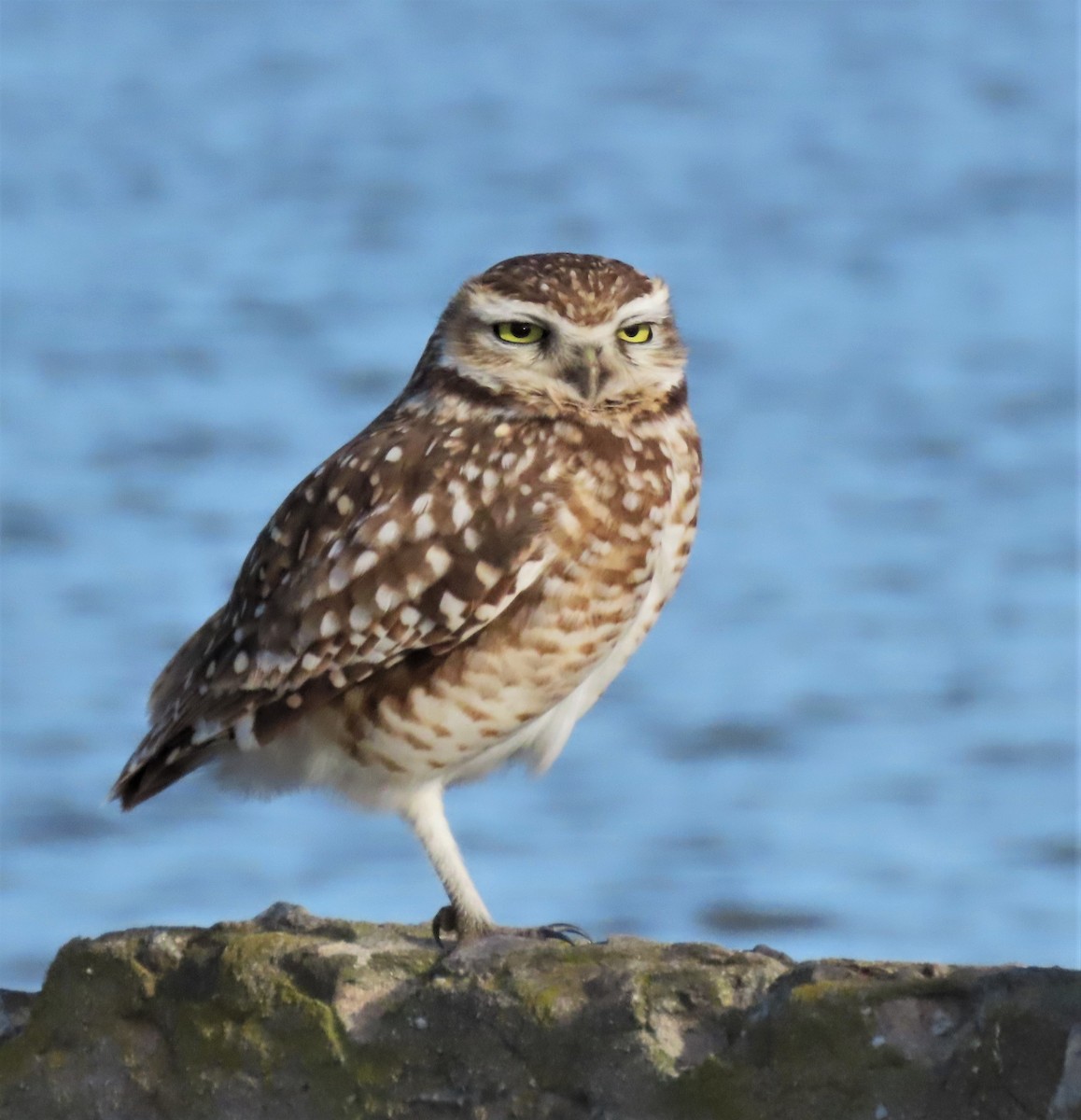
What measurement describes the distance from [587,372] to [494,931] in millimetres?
1224

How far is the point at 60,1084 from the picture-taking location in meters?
4.22

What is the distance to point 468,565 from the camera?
15.3 ft

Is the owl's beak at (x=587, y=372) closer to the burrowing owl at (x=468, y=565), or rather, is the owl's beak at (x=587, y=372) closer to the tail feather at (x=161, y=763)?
the burrowing owl at (x=468, y=565)

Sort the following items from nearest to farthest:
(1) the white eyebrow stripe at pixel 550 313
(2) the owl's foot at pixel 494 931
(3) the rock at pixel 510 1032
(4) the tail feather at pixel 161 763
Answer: (3) the rock at pixel 510 1032, (2) the owl's foot at pixel 494 931, (1) the white eyebrow stripe at pixel 550 313, (4) the tail feather at pixel 161 763

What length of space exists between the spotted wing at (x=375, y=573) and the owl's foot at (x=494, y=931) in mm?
580

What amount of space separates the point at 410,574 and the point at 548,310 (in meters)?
0.65

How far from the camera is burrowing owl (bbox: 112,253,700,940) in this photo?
4672 millimetres

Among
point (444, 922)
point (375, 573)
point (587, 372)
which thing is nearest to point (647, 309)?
point (587, 372)

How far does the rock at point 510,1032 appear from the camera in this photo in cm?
352

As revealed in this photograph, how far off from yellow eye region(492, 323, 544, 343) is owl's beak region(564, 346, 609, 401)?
10cm

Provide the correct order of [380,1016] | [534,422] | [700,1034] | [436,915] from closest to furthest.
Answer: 1. [700,1034]
2. [380,1016]
3. [436,915]
4. [534,422]

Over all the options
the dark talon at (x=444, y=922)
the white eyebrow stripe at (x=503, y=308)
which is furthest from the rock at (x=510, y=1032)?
the white eyebrow stripe at (x=503, y=308)

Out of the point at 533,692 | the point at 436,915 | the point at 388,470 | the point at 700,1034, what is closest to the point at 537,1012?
the point at 700,1034

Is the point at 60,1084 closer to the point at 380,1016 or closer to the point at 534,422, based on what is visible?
the point at 380,1016
